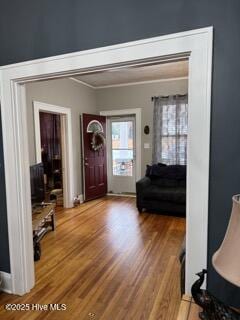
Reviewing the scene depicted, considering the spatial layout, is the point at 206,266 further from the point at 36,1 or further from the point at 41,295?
the point at 36,1

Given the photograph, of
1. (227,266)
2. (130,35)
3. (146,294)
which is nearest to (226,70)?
(130,35)

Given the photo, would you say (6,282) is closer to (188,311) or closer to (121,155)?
(188,311)

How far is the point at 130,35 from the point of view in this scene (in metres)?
1.51

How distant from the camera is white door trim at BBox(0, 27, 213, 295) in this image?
4.39 ft

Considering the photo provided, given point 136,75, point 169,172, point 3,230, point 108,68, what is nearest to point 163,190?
point 169,172

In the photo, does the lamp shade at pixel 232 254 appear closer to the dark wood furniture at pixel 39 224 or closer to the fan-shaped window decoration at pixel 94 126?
the dark wood furniture at pixel 39 224

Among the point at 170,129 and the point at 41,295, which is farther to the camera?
the point at 170,129

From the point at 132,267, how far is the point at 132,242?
2.11 feet

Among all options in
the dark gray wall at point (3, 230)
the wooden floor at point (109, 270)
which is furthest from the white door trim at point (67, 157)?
the dark gray wall at point (3, 230)

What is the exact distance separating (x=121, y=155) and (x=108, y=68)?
177 inches

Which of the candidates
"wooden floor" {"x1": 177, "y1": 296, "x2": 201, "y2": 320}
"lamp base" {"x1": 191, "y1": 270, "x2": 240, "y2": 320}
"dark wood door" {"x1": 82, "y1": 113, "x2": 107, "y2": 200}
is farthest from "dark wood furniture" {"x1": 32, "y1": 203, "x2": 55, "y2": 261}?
"lamp base" {"x1": 191, "y1": 270, "x2": 240, "y2": 320}

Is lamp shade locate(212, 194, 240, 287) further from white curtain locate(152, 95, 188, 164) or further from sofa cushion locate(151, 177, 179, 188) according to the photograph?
white curtain locate(152, 95, 188, 164)

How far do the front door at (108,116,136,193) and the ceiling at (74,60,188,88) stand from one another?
0.97 metres

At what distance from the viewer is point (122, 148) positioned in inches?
239
